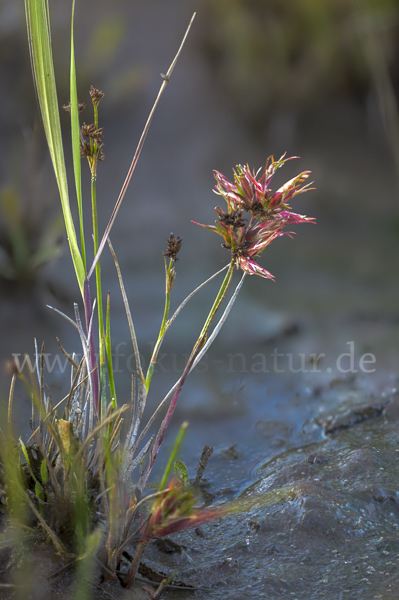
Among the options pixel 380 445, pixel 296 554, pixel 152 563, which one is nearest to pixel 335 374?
pixel 380 445

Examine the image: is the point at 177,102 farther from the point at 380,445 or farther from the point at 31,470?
the point at 31,470

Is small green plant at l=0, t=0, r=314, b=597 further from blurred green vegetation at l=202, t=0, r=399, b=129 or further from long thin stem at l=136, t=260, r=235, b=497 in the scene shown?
blurred green vegetation at l=202, t=0, r=399, b=129

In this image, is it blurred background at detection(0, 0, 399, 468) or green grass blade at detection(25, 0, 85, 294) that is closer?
green grass blade at detection(25, 0, 85, 294)

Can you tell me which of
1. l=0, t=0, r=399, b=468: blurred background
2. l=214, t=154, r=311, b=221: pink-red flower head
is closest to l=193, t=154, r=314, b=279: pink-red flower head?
l=214, t=154, r=311, b=221: pink-red flower head

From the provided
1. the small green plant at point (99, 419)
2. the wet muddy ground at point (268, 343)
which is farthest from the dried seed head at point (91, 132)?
the wet muddy ground at point (268, 343)

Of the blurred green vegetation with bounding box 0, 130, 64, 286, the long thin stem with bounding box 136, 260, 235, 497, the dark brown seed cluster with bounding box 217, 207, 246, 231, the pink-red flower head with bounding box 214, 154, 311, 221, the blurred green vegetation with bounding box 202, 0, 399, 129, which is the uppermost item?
the blurred green vegetation with bounding box 202, 0, 399, 129

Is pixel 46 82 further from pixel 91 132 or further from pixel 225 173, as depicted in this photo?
pixel 225 173

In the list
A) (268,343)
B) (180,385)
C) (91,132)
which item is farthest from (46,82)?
(268,343)
